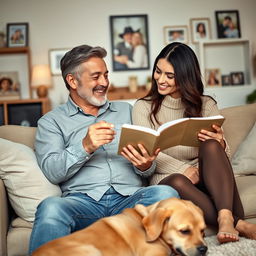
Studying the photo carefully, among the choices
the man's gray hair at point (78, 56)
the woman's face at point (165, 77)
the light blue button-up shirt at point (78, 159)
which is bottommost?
the light blue button-up shirt at point (78, 159)

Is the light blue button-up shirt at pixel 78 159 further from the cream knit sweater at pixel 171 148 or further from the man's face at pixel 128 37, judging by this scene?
the man's face at pixel 128 37

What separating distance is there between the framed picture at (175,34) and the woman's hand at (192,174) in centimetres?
→ 399

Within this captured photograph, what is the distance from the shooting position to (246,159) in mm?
2721

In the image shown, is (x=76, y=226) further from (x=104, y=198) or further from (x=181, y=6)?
(x=181, y=6)

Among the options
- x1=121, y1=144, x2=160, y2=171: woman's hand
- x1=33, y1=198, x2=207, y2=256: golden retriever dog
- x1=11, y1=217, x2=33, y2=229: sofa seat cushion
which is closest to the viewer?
x1=33, y1=198, x2=207, y2=256: golden retriever dog

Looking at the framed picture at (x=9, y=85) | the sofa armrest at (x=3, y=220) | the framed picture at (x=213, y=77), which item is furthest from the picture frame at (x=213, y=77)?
the sofa armrest at (x=3, y=220)

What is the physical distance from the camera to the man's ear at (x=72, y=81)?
2369 mm

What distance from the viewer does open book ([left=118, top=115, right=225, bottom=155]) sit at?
73.0 inches

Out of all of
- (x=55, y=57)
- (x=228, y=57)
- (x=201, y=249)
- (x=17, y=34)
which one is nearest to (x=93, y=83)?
(x=201, y=249)

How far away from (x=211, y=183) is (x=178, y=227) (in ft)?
1.84

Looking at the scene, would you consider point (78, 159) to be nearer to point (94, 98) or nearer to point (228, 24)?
point (94, 98)

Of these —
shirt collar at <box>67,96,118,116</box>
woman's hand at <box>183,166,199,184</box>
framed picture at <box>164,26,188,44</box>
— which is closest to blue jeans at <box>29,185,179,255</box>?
woman's hand at <box>183,166,199,184</box>

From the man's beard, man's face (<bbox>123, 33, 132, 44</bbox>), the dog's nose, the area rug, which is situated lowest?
the area rug

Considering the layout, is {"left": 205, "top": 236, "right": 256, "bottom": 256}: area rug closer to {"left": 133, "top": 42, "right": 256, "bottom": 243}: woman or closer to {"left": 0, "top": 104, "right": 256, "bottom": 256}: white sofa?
{"left": 133, "top": 42, "right": 256, "bottom": 243}: woman
